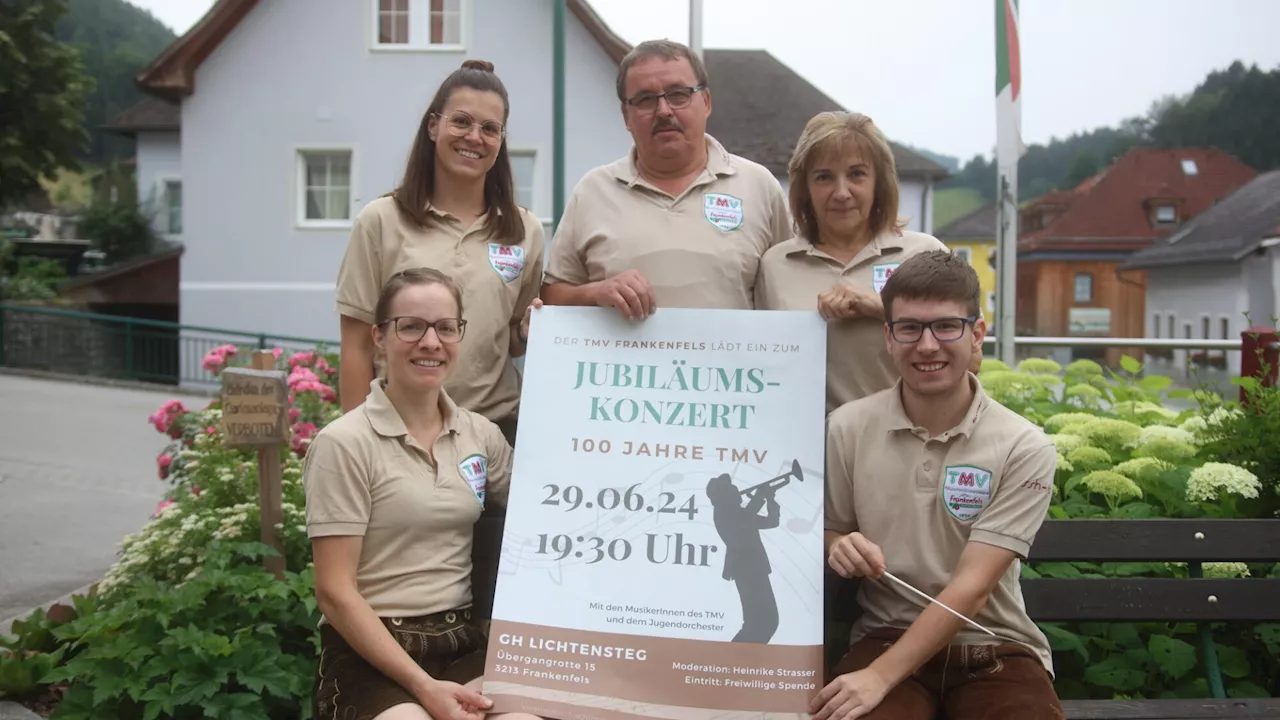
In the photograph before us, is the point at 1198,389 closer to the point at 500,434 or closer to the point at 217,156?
the point at 500,434

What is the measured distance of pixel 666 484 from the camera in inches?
105

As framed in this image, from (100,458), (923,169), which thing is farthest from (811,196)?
(923,169)

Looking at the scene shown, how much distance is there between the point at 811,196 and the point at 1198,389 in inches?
108

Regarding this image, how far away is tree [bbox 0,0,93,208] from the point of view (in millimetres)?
20562

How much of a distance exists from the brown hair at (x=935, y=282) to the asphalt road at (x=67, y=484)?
178 inches

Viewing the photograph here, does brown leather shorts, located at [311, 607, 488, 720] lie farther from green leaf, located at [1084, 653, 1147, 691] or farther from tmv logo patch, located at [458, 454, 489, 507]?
green leaf, located at [1084, 653, 1147, 691]

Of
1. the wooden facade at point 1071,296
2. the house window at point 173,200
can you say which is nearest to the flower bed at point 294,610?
the wooden facade at point 1071,296

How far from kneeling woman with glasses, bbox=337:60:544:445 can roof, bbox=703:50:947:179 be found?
20935mm

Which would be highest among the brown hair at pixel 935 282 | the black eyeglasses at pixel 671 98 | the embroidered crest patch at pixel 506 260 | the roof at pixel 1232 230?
the roof at pixel 1232 230

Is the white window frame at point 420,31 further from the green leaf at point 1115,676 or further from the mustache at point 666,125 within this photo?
the green leaf at point 1115,676

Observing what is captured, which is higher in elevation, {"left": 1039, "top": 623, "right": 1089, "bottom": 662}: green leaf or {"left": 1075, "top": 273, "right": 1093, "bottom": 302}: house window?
{"left": 1075, "top": 273, "right": 1093, "bottom": 302}: house window

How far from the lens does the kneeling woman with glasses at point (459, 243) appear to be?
2.98 meters

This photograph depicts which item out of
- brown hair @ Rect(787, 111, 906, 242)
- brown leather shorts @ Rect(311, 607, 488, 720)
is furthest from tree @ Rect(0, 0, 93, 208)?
brown hair @ Rect(787, 111, 906, 242)

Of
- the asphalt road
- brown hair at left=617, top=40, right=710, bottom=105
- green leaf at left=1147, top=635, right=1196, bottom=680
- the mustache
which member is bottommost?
the asphalt road
